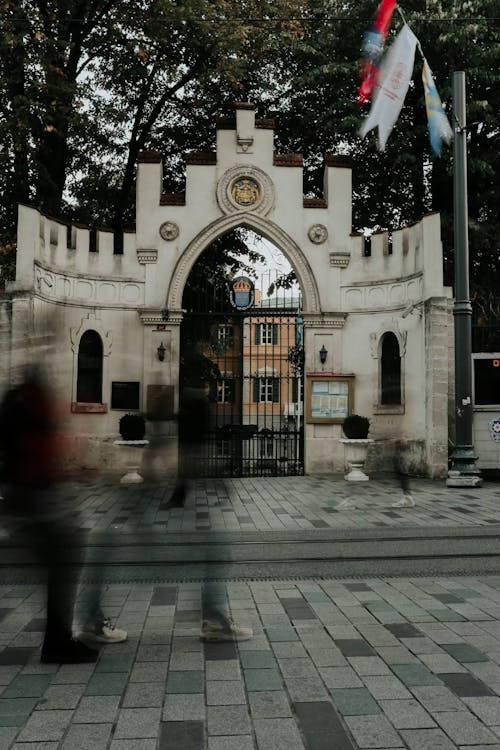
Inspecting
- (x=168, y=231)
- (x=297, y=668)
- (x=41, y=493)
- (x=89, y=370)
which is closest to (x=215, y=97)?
(x=168, y=231)

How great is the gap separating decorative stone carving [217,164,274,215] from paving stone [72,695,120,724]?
15.8 metres

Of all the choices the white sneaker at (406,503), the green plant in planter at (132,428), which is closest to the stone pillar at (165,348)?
the green plant in planter at (132,428)

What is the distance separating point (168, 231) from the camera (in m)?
18.3

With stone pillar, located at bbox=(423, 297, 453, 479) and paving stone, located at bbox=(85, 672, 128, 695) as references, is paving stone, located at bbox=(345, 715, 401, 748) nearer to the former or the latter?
paving stone, located at bbox=(85, 672, 128, 695)

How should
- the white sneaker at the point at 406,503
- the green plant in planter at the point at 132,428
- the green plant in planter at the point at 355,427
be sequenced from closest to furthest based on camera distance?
the white sneaker at the point at 406,503, the green plant in planter at the point at 355,427, the green plant in planter at the point at 132,428

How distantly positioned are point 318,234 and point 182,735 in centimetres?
1622

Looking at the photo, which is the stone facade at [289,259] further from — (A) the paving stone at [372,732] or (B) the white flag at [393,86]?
(A) the paving stone at [372,732]

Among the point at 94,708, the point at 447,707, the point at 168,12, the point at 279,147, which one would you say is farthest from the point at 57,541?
the point at 279,147

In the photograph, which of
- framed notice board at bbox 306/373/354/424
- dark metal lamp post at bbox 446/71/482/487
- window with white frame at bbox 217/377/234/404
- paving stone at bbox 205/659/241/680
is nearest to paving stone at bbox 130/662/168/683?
paving stone at bbox 205/659/241/680

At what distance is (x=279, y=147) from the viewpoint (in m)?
23.5

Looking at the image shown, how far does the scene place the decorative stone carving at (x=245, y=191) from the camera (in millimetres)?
18531

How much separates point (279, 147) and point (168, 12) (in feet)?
19.8

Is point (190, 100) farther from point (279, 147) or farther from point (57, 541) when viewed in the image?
point (57, 541)

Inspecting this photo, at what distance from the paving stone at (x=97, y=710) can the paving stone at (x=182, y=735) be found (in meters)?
0.31
